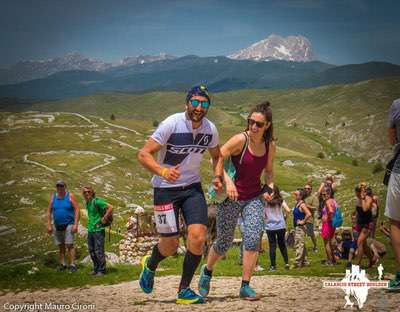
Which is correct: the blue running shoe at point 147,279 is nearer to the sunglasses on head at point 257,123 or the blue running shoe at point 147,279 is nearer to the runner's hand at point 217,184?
the runner's hand at point 217,184

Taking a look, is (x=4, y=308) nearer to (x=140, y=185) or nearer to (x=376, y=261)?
(x=376, y=261)

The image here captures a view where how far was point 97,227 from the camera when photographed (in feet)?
57.4

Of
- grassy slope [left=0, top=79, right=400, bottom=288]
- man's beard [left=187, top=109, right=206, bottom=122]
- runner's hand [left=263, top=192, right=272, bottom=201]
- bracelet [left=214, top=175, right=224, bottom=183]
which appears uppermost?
man's beard [left=187, top=109, right=206, bottom=122]

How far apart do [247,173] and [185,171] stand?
113 cm

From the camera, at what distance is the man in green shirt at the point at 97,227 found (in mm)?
17375

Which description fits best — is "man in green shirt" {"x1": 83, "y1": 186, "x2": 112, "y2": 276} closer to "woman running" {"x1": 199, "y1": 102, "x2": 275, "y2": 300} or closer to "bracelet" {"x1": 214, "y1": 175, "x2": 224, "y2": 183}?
"woman running" {"x1": 199, "y1": 102, "x2": 275, "y2": 300}

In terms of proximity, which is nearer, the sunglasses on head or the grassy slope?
the sunglasses on head

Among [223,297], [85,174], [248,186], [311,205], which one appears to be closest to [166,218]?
[248,186]

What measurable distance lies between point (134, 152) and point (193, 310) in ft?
320

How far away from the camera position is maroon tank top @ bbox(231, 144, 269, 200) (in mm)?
9867

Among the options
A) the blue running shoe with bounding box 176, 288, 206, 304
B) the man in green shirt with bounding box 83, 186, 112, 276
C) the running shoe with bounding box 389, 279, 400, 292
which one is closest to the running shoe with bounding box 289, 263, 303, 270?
the man in green shirt with bounding box 83, 186, 112, 276

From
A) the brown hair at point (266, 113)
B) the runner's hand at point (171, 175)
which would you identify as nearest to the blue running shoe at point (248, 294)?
the runner's hand at point (171, 175)

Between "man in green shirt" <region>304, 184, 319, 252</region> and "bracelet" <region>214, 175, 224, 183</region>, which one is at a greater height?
"bracelet" <region>214, 175, 224, 183</region>

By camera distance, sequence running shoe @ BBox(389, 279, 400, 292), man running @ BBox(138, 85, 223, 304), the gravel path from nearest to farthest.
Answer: the gravel path → man running @ BBox(138, 85, 223, 304) → running shoe @ BBox(389, 279, 400, 292)
